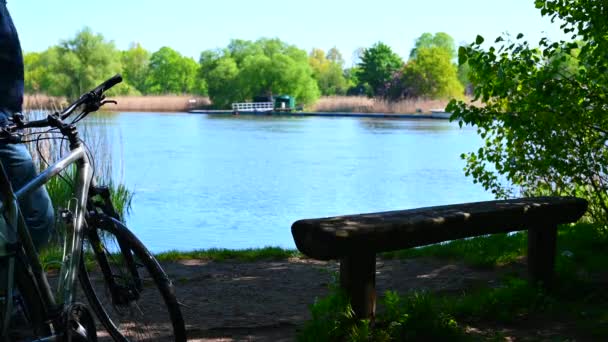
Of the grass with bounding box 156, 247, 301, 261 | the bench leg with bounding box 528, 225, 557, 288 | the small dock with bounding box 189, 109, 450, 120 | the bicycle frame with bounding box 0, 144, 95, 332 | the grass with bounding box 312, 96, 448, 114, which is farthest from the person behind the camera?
the grass with bounding box 312, 96, 448, 114

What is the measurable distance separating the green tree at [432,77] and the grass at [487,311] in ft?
199

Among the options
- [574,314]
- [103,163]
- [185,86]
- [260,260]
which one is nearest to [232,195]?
[103,163]

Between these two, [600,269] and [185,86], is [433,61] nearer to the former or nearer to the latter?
[185,86]

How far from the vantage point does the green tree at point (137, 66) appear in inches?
3787

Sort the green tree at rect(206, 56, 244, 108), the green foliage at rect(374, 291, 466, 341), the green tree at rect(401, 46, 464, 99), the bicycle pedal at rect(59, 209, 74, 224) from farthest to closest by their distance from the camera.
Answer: the green tree at rect(206, 56, 244, 108)
the green tree at rect(401, 46, 464, 99)
the green foliage at rect(374, 291, 466, 341)
the bicycle pedal at rect(59, 209, 74, 224)

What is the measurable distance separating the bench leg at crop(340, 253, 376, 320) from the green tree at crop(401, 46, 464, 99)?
62196 mm

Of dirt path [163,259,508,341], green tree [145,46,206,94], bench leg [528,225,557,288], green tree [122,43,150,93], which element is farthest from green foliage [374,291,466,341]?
green tree [145,46,206,94]

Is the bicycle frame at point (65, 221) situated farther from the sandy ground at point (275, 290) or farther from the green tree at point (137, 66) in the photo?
the green tree at point (137, 66)

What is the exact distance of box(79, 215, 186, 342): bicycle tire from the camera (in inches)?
124

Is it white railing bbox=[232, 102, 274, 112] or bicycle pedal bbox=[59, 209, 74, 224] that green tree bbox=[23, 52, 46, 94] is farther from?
bicycle pedal bbox=[59, 209, 74, 224]

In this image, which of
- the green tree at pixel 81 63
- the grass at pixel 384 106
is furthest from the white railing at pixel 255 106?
the green tree at pixel 81 63

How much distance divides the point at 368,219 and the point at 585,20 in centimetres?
267

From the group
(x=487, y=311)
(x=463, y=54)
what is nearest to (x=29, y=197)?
(x=487, y=311)

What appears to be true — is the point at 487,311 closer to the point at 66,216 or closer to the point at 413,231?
the point at 413,231
